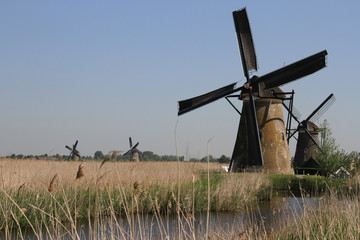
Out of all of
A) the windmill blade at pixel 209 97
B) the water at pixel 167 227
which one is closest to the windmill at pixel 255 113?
the windmill blade at pixel 209 97

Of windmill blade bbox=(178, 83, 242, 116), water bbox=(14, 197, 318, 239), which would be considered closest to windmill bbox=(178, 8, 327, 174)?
windmill blade bbox=(178, 83, 242, 116)

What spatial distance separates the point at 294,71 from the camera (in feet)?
69.8

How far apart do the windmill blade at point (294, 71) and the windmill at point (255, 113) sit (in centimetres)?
5

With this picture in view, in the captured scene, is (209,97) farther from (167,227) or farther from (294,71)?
(167,227)

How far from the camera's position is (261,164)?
22.0 meters

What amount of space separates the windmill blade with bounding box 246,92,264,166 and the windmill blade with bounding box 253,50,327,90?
121cm

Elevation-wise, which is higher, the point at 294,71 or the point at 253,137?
the point at 294,71

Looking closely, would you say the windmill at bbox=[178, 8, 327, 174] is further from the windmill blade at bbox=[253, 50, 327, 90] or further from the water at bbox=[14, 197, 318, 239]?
the water at bbox=[14, 197, 318, 239]

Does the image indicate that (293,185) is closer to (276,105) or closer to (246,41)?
(276,105)

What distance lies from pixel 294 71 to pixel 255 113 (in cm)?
292

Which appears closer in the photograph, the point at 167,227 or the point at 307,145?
the point at 167,227

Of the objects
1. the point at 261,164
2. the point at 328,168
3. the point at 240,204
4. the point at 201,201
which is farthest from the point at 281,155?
the point at 201,201

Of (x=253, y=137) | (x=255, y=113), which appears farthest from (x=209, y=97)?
(x=253, y=137)

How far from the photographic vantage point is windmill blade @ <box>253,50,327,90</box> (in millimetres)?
20625
